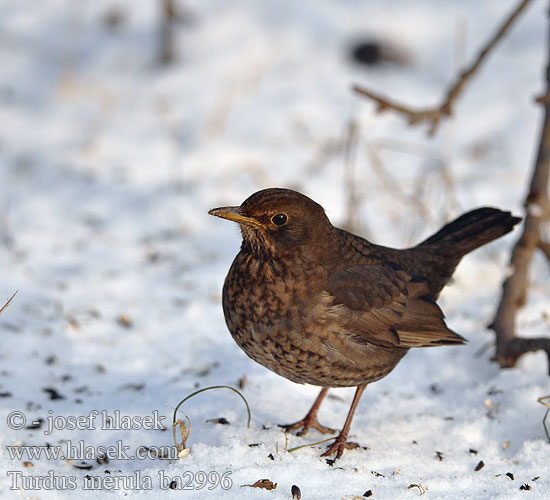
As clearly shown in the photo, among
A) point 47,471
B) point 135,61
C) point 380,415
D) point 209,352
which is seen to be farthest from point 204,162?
point 47,471

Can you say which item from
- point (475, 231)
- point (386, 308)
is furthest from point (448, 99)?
point (386, 308)

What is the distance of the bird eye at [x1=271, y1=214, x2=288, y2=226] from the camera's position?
10.9 ft

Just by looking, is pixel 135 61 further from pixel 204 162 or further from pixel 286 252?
pixel 286 252

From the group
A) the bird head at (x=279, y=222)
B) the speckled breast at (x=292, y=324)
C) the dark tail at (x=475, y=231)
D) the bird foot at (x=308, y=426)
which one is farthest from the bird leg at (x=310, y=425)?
the dark tail at (x=475, y=231)

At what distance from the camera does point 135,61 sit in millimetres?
8516

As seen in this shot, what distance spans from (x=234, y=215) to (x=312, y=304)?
0.51m

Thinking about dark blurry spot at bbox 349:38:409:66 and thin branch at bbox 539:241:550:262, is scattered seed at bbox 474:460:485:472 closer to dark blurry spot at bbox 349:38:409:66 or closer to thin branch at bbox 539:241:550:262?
thin branch at bbox 539:241:550:262

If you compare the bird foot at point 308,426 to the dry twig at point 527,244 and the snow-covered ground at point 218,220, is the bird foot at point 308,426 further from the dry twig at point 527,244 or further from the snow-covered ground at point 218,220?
the dry twig at point 527,244

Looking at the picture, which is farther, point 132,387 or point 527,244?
point 527,244

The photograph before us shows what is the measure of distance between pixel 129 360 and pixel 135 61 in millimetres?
4969

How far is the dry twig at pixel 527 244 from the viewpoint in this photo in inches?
169

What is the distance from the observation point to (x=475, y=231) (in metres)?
4.12

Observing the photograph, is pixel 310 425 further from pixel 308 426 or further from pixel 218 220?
pixel 218 220

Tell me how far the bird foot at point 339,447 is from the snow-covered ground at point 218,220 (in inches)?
1.5
